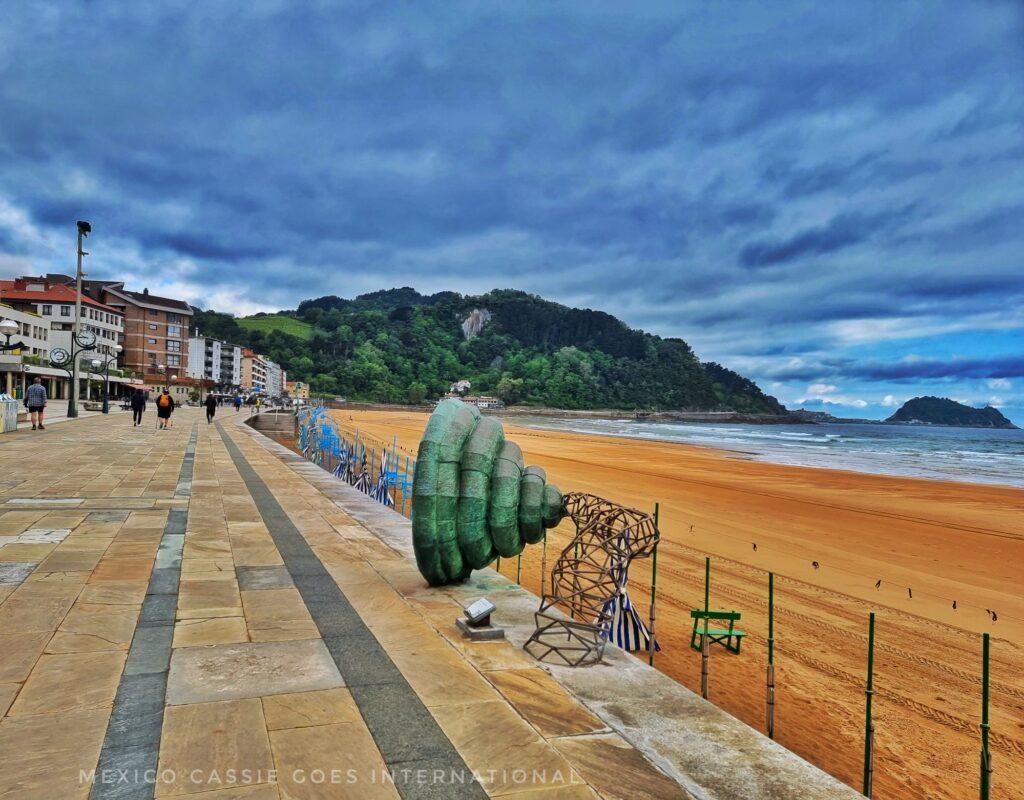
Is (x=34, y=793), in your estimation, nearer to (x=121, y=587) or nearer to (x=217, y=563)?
(x=121, y=587)

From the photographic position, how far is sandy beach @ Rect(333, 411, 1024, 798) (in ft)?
15.8

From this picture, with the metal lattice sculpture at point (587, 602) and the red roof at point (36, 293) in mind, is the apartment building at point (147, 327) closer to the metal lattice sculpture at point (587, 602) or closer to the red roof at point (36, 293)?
the red roof at point (36, 293)

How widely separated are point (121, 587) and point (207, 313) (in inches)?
7841

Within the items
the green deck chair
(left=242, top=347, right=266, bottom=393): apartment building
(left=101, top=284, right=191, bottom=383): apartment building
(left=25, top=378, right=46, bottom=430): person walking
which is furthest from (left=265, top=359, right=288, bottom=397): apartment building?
the green deck chair

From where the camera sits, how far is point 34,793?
8.70 ft

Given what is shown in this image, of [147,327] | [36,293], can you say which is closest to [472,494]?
[36,293]

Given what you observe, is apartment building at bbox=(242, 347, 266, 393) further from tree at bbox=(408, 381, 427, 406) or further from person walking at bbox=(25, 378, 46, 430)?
person walking at bbox=(25, 378, 46, 430)

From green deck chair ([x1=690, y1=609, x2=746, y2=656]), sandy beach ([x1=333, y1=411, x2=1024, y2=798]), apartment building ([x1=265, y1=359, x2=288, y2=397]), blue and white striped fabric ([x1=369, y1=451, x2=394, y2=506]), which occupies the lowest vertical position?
sandy beach ([x1=333, y1=411, x2=1024, y2=798])

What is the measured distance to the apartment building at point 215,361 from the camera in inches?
4291

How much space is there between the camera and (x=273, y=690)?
3738 mm

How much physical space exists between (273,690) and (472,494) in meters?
2.27

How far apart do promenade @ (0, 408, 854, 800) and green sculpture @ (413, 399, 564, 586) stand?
2.19 ft

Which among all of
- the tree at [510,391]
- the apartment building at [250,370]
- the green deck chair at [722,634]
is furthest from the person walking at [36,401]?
the tree at [510,391]

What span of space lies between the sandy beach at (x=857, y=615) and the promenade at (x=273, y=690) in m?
1.89
